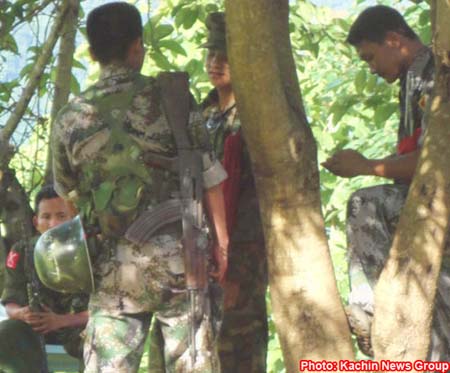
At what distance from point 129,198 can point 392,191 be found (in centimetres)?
118

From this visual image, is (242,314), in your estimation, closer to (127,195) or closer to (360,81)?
(127,195)

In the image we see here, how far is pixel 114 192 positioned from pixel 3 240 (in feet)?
4.34

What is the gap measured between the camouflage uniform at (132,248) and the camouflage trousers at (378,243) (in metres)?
0.74

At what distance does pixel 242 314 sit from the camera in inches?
237

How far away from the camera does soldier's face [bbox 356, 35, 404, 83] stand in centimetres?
567

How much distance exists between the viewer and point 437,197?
451 centimetres

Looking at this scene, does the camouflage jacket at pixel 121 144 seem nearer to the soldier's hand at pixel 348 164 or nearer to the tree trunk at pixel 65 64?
the soldier's hand at pixel 348 164

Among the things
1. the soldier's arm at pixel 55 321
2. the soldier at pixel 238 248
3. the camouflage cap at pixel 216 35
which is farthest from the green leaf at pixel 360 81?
the soldier's arm at pixel 55 321

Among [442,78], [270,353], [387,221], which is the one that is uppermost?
[442,78]

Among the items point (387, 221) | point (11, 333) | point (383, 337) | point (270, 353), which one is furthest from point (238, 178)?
point (270, 353)

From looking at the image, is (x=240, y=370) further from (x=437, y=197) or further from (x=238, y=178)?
(x=437, y=197)

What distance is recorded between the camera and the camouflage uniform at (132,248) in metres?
4.88

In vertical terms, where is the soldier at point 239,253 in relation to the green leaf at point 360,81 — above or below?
below

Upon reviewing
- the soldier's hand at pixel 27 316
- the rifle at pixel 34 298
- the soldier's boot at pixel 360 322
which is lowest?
the soldier's boot at pixel 360 322
